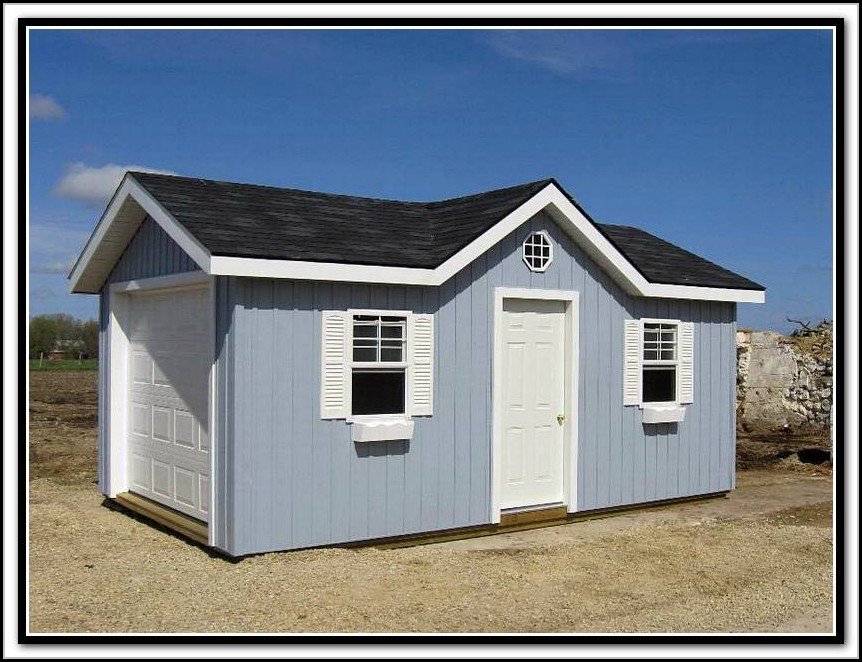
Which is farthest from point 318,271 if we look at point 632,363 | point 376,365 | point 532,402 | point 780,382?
point 780,382

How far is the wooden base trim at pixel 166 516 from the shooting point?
880 cm

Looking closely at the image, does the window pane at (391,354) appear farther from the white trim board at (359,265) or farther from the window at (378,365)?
the white trim board at (359,265)

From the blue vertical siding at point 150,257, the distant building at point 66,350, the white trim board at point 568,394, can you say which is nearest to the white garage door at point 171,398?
the blue vertical siding at point 150,257

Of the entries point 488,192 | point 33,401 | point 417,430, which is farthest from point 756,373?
point 33,401

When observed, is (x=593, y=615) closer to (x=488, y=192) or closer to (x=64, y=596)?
(x=64, y=596)

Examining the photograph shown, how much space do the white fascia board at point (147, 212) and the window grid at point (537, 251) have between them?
3400 mm

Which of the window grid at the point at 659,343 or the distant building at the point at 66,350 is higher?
the window grid at the point at 659,343

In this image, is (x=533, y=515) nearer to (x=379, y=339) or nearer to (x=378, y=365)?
(x=378, y=365)

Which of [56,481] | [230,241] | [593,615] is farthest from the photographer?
[56,481]

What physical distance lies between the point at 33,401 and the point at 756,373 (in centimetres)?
1913

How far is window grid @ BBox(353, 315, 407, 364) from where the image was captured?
8641 mm

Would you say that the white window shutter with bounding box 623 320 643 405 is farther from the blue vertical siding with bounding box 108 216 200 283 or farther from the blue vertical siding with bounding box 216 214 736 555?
the blue vertical siding with bounding box 108 216 200 283

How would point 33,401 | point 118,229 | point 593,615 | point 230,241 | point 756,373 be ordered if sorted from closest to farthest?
1. point 593,615
2. point 230,241
3. point 118,229
4. point 756,373
5. point 33,401

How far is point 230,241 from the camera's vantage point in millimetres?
8008
